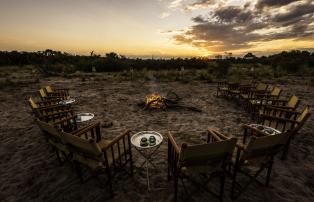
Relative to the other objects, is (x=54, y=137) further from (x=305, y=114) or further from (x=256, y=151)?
(x=305, y=114)

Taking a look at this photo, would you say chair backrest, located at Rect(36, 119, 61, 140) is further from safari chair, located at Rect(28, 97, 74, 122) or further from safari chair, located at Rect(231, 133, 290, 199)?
safari chair, located at Rect(231, 133, 290, 199)

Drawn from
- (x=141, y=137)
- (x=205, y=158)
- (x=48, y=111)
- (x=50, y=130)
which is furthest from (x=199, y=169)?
(x=48, y=111)

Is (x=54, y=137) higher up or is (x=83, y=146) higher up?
(x=83, y=146)

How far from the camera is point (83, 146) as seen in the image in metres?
2.67

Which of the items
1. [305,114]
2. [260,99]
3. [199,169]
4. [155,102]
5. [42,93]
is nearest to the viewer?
[199,169]

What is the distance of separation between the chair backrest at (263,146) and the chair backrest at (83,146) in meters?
2.13

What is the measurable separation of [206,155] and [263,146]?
92 centimetres

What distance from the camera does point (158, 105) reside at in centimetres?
777

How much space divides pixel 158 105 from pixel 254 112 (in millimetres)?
3607

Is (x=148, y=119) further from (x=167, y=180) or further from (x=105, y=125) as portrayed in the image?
(x=167, y=180)

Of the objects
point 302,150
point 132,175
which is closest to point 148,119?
point 132,175

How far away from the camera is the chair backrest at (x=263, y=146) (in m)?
2.60

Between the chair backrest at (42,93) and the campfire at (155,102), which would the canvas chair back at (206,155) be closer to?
the campfire at (155,102)

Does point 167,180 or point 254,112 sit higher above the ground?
point 254,112
